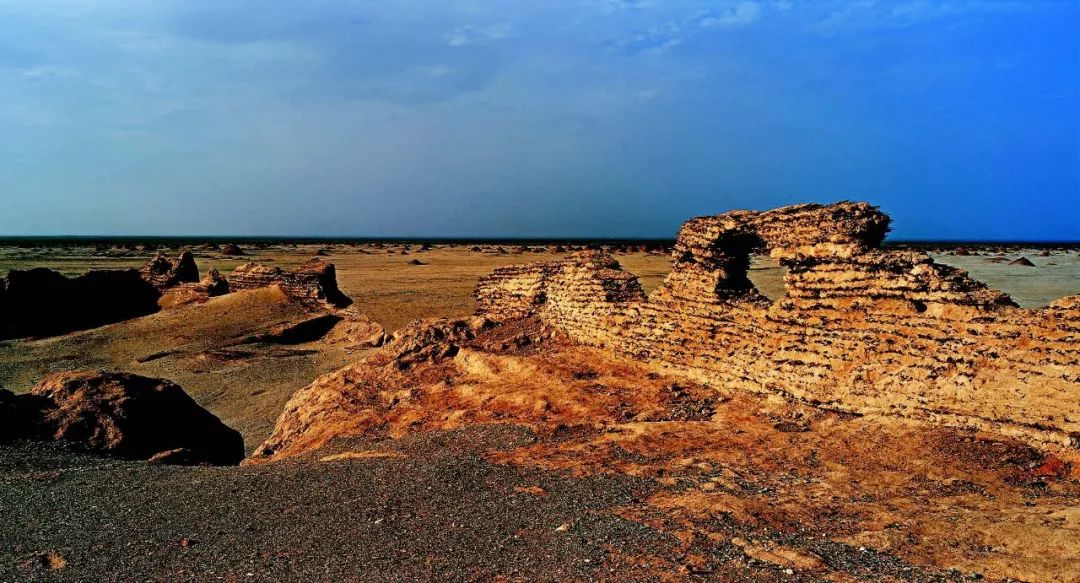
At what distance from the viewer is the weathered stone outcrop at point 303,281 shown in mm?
24859

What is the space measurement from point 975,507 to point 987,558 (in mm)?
1237

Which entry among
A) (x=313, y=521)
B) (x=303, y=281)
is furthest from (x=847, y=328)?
(x=303, y=281)

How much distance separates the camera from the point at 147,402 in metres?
10.8

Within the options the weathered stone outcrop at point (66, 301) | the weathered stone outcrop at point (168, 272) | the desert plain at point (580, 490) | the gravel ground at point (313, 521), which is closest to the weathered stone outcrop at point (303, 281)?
the weathered stone outcrop at point (168, 272)

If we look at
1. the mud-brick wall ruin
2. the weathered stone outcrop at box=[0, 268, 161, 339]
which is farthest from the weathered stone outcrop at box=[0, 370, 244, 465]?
the weathered stone outcrop at box=[0, 268, 161, 339]

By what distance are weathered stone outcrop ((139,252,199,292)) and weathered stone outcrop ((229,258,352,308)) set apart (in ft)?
14.1

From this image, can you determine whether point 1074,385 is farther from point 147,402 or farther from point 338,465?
point 147,402

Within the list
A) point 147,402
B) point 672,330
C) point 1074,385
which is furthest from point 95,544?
point 1074,385

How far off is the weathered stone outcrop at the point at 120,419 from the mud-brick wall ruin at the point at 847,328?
23.8 feet

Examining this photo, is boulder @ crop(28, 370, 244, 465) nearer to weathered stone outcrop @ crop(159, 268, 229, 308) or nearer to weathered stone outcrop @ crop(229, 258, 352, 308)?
weathered stone outcrop @ crop(229, 258, 352, 308)

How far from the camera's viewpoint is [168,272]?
2969 cm

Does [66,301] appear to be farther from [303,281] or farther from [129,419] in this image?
[129,419]

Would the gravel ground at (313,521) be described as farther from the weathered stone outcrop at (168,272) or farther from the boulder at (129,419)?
the weathered stone outcrop at (168,272)

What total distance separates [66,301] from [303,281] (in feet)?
33.5
